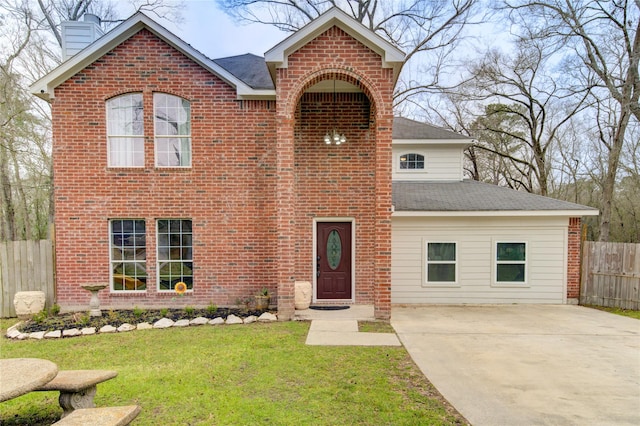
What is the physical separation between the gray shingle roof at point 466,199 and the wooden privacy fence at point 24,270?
29.5 ft

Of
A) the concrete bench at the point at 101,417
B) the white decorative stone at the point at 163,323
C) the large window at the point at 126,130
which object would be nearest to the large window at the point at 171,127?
the large window at the point at 126,130

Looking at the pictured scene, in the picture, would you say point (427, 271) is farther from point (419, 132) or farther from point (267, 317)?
point (419, 132)

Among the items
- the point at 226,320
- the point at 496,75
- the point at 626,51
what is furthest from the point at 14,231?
the point at 626,51

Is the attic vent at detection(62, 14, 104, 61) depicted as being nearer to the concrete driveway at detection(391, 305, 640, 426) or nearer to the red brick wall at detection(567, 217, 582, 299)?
the concrete driveway at detection(391, 305, 640, 426)

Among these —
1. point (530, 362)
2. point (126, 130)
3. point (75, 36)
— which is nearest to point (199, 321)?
point (126, 130)

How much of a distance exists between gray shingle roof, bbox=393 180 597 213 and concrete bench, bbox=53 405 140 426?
7268mm

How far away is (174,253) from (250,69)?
6.08 meters

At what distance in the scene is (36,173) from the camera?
1560 cm

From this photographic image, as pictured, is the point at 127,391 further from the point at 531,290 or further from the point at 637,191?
the point at 637,191

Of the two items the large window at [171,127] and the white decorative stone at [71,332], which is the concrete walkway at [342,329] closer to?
the white decorative stone at [71,332]

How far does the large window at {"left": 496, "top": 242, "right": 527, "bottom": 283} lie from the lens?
352 inches

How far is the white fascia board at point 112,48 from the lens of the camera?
294 inches

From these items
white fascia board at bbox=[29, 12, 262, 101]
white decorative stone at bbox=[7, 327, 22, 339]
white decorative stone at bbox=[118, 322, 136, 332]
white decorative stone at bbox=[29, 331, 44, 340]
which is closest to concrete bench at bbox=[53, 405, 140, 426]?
white decorative stone at bbox=[118, 322, 136, 332]

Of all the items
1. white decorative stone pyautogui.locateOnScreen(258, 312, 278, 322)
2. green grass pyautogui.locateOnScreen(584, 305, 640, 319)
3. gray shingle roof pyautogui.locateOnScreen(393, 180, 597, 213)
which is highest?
gray shingle roof pyautogui.locateOnScreen(393, 180, 597, 213)
